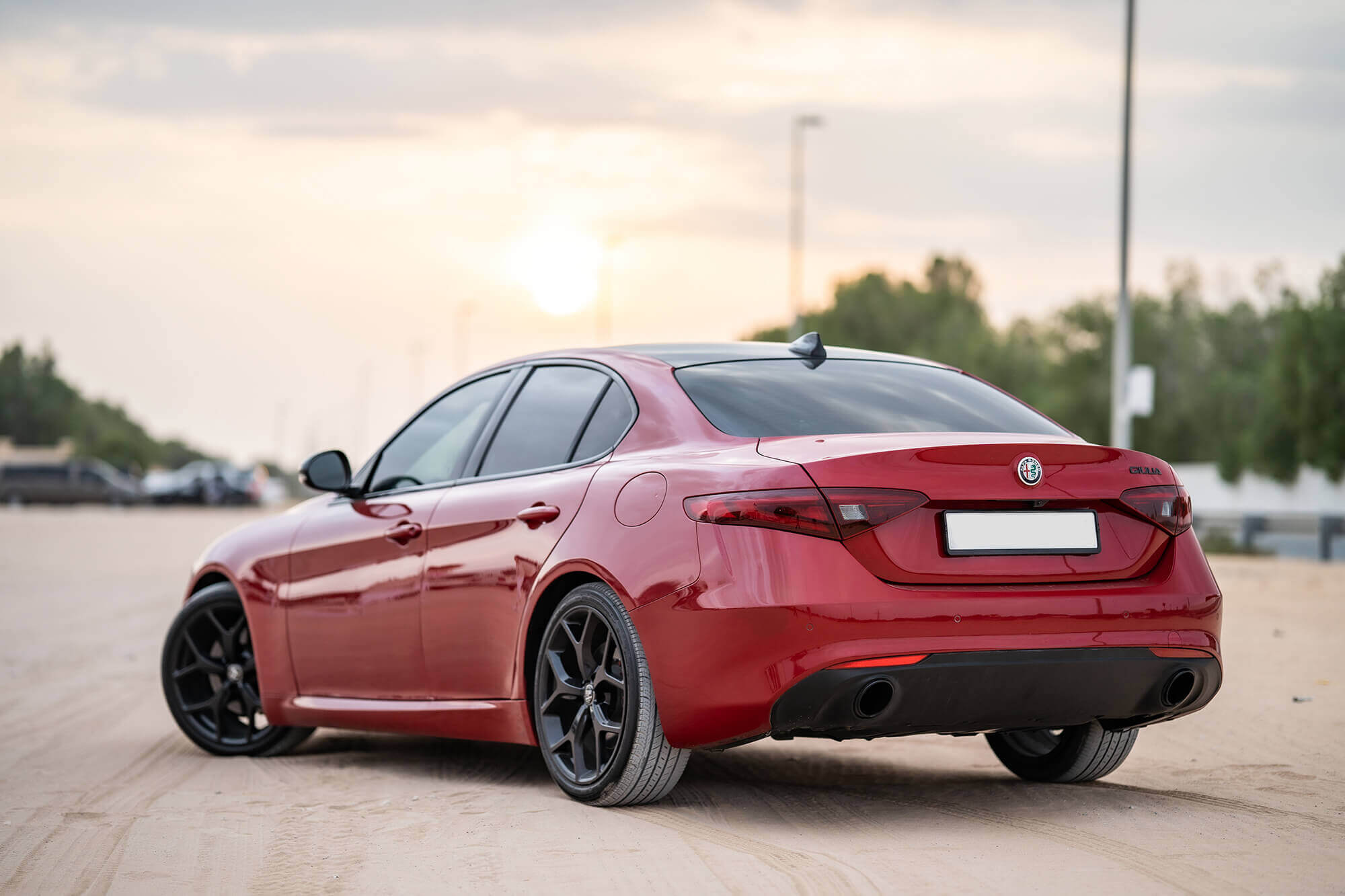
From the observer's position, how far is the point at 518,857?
4.79 meters

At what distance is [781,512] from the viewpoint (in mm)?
Result: 4844

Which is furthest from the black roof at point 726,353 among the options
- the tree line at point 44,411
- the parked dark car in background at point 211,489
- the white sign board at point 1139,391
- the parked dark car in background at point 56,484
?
the tree line at point 44,411

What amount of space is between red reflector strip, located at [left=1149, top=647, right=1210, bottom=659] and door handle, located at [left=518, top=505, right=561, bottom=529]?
194 centimetres

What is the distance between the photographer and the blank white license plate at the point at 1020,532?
4.91m

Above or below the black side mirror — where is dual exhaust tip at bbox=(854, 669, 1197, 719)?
below

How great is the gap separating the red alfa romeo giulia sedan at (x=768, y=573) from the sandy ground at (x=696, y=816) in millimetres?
295

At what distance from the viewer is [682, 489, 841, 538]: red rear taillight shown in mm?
4824

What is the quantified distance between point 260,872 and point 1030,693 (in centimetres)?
224

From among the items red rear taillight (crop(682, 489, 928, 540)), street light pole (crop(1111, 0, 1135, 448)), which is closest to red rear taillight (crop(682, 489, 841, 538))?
red rear taillight (crop(682, 489, 928, 540))

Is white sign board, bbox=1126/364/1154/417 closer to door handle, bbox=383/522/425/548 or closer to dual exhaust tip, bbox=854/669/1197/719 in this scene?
door handle, bbox=383/522/425/548

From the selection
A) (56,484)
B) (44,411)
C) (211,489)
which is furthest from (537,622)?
(44,411)

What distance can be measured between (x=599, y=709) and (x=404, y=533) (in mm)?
1419

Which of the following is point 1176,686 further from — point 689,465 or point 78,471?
point 78,471

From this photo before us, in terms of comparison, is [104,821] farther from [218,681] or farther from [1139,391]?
[1139,391]
